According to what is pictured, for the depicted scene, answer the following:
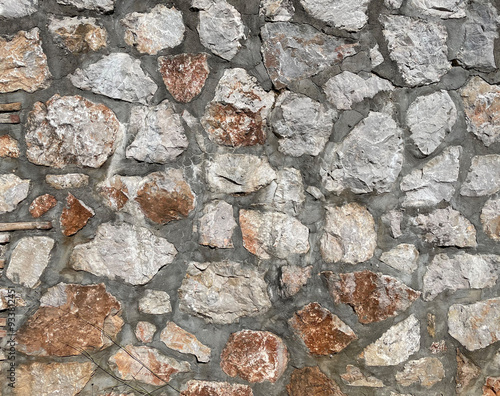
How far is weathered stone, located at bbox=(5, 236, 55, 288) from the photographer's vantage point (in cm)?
178

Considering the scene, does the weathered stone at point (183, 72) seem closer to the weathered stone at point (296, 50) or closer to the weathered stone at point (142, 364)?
the weathered stone at point (296, 50)

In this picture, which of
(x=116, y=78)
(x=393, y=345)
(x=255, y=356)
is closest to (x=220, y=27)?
(x=116, y=78)

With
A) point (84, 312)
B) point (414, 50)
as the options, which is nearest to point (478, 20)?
point (414, 50)

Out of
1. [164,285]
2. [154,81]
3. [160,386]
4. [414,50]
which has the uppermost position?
→ [414,50]

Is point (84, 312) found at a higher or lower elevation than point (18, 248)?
lower

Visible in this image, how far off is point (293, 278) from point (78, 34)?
1.16m

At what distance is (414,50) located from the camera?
5.85ft

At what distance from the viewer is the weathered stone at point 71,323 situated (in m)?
1.82

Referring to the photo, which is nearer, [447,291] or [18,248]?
[18,248]

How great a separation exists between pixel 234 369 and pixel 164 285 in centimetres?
43

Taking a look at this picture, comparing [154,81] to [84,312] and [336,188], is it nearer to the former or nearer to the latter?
[336,188]

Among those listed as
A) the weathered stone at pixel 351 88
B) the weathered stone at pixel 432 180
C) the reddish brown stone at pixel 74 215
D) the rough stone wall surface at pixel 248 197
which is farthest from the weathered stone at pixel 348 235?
the reddish brown stone at pixel 74 215

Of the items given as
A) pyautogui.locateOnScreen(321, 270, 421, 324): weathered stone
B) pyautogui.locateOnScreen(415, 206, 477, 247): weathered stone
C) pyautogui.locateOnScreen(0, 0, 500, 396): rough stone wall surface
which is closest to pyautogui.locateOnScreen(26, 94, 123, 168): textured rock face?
pyautogui.locateOnScreen(0, 0, 500, 396): rough stone wall surface

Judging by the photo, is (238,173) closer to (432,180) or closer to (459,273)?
(432,180)
